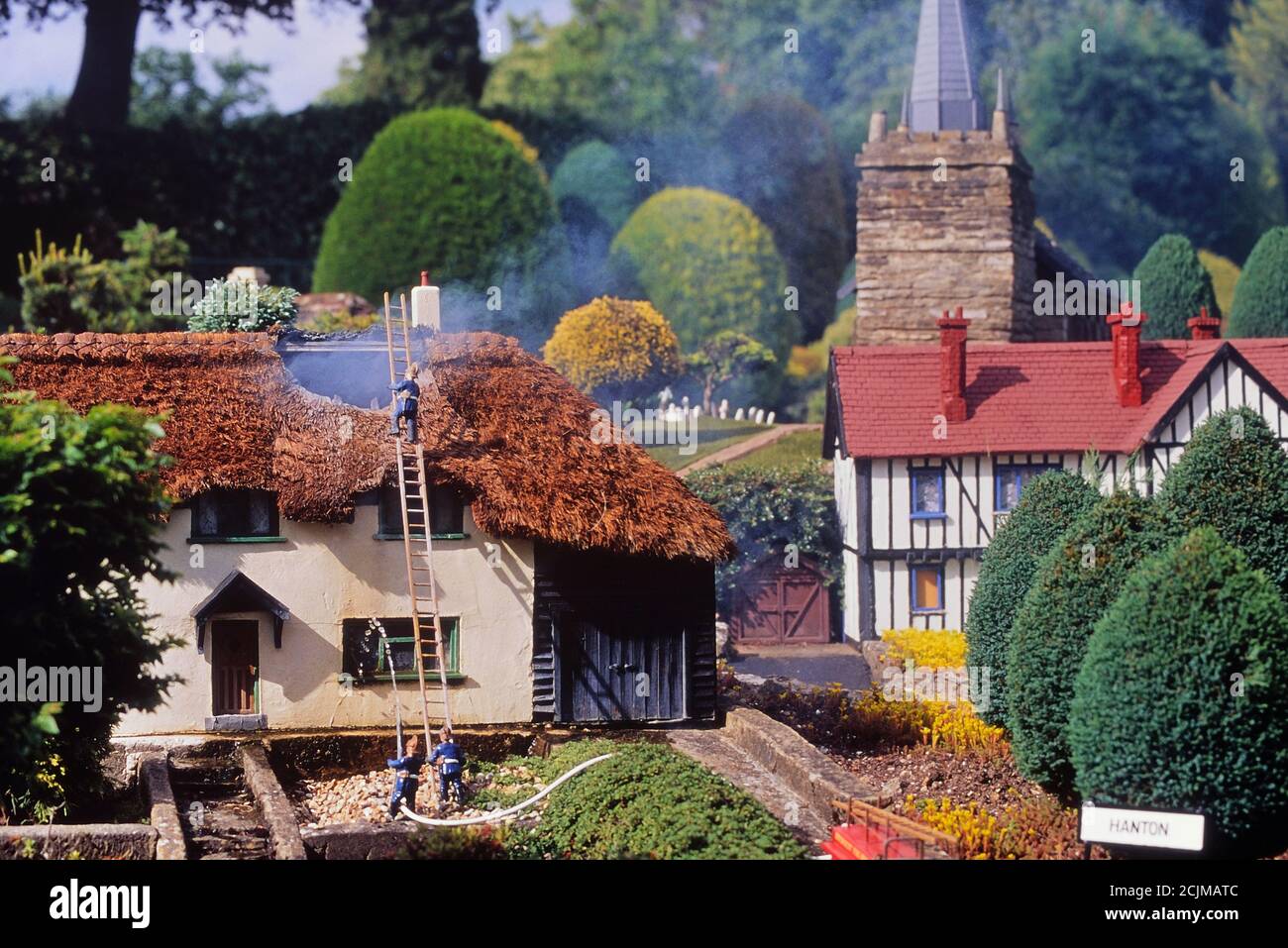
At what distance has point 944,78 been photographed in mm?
40938

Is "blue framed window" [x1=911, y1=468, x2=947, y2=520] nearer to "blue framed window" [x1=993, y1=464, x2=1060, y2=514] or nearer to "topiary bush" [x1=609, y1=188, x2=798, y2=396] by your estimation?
"blue framed window" [x1=993, y1=464, x2=1060, y2=514]

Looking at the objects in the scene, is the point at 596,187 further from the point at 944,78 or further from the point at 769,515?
the point at 769,515

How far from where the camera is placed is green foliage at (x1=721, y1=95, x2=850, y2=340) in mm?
55438

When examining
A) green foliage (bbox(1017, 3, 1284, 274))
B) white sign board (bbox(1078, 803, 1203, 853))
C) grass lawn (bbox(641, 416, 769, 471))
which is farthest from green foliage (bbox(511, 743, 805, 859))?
green foliage (bbox(1017, 3, 1284, 274))

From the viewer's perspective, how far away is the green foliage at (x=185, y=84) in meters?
62.7

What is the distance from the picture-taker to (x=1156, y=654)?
53.8ft

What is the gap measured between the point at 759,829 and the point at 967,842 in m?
2.37

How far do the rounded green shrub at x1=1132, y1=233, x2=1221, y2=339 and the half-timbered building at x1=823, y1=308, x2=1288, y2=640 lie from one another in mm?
9655

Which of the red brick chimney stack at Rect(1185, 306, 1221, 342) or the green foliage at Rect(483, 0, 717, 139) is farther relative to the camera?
the green foliage at Rect(483, 0, 717, 139)

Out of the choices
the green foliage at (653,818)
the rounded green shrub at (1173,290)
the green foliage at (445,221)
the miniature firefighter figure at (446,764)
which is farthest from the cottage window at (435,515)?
the rounded green shrub at (1173,290)

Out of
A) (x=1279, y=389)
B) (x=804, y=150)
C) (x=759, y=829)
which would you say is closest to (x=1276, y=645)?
(x=759, y=829)

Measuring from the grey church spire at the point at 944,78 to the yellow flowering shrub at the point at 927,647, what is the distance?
1416 centimetres

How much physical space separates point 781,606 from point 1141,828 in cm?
1873
